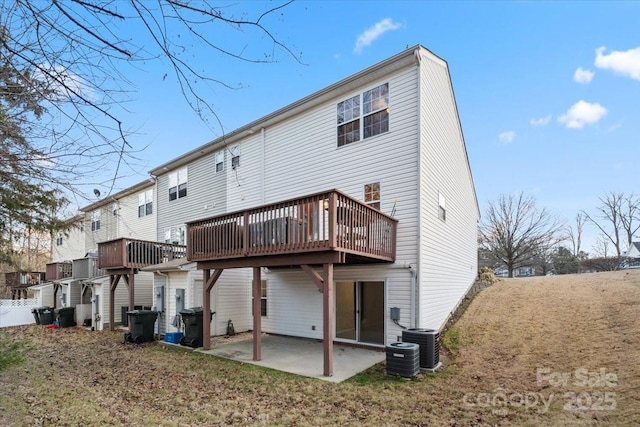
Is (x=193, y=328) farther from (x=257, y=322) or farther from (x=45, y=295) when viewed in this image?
(x=45, y=295)

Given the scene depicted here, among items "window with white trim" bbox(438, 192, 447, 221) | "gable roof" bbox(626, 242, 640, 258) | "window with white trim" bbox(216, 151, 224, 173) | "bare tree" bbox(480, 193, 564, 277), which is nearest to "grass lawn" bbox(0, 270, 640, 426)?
"window with white trim" bbox(438, 192, 447, 221)

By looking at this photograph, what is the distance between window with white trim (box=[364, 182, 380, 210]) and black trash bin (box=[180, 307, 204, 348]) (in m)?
6.05

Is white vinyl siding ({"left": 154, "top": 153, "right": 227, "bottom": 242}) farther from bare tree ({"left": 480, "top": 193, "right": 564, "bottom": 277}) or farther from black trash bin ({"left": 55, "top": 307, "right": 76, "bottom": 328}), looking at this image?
bare tree ({"left": 480, "top": 193, "right": 564, "bottom": 277})

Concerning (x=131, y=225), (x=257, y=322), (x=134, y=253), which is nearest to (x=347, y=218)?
(x=257, y=322)

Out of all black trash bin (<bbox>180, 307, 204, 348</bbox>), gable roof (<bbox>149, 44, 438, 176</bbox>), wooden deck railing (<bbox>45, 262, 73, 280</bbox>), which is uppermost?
gable roof (<bbox>149, 44, 438, 176</bbox>)

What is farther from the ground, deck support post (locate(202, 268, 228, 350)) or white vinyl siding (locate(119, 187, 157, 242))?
white vinyl siding (locate(119, 187, 157, 242))

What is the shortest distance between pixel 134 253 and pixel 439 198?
11.8 m

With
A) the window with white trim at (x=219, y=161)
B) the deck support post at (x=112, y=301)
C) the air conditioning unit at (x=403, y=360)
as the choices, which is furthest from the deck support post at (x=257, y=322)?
the deck support post at (x=112, y=301)

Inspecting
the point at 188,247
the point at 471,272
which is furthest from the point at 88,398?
the point at 471,272

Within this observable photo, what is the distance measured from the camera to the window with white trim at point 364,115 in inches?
403

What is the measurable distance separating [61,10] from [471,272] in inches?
751

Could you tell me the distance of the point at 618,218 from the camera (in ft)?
120

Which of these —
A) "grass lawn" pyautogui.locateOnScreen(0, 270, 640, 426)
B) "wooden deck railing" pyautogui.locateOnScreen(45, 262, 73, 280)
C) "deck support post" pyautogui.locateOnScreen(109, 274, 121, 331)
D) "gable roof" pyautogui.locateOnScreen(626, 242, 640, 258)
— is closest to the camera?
"grass lawn" pyautogui.locateOnScreen(0, 270, 640, 426)

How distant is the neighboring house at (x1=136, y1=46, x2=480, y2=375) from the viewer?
26.6ft
